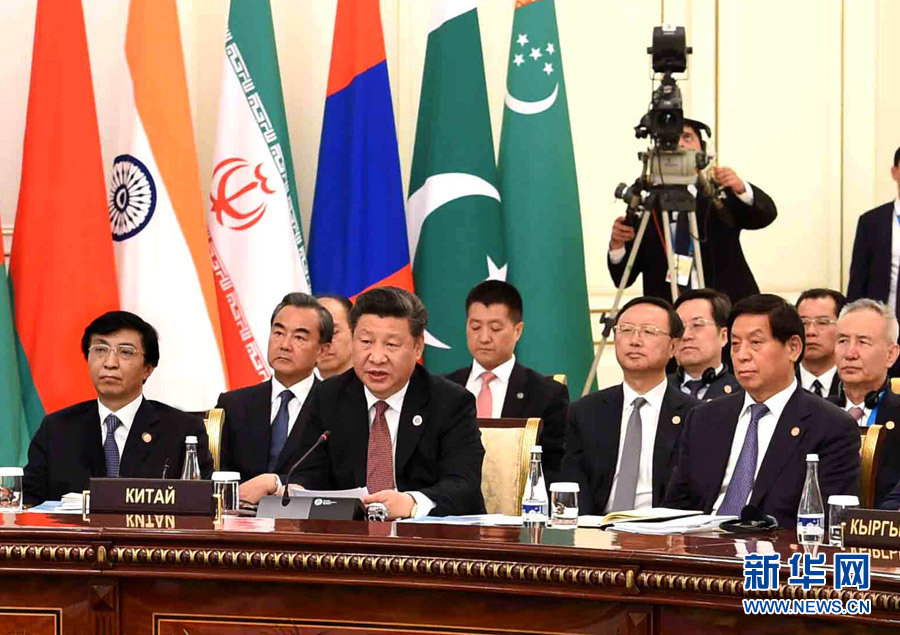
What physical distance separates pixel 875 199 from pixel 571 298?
143cm

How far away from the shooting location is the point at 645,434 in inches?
171

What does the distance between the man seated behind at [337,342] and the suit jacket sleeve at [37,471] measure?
1288 mm

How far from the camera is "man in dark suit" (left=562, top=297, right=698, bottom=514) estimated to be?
427cm

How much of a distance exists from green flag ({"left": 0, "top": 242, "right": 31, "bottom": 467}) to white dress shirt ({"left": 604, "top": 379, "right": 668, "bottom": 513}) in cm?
227

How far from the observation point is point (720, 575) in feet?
8.05

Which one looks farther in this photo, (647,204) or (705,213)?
(705,213)

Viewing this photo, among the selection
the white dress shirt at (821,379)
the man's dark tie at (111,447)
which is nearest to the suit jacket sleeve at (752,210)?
the white dress shirt at (821,379)

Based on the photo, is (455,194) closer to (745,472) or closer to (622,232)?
(622,232)

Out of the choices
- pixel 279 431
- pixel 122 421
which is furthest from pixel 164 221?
pixel 122 421

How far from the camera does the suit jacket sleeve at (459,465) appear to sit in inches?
138

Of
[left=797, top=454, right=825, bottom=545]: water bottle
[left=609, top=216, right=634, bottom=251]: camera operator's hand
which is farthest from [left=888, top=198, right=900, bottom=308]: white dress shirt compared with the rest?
[left=797, top=454, right=825, bottom=545]: water bottle

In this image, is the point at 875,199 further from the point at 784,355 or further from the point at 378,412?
the point at 378,412

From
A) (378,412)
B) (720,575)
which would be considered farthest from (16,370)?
(720,575)

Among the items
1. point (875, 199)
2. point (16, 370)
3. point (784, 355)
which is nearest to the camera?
point (784, 355)
